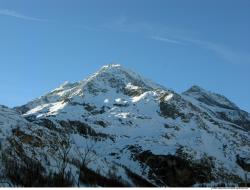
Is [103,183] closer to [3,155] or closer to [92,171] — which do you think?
[92,171]

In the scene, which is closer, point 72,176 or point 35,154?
point 72,176

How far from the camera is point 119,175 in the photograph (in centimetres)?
19875

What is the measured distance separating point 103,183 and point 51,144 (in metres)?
36.3

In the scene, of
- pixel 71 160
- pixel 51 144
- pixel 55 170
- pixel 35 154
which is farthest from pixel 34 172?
pixel 51 144

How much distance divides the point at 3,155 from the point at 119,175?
61.1 metres

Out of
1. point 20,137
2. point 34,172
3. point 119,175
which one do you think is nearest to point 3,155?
point 34,172

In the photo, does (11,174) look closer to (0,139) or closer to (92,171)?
(0,139)

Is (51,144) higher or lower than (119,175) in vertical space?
higher

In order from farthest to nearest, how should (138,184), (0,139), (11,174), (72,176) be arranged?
1. (138,184)
2. (0,139)
3. (72,176)
4. (11,174)

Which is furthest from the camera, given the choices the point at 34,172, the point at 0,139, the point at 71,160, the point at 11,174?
the point at 71,160

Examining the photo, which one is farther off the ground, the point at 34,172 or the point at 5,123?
the point at 5,123

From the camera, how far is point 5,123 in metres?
194

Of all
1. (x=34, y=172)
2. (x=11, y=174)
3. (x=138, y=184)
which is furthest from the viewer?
(x=138, y=184)

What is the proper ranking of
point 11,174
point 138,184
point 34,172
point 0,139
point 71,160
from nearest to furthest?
point 11,174 < point 34,172 < point 0,139 < point 71,160 < point 138,184
